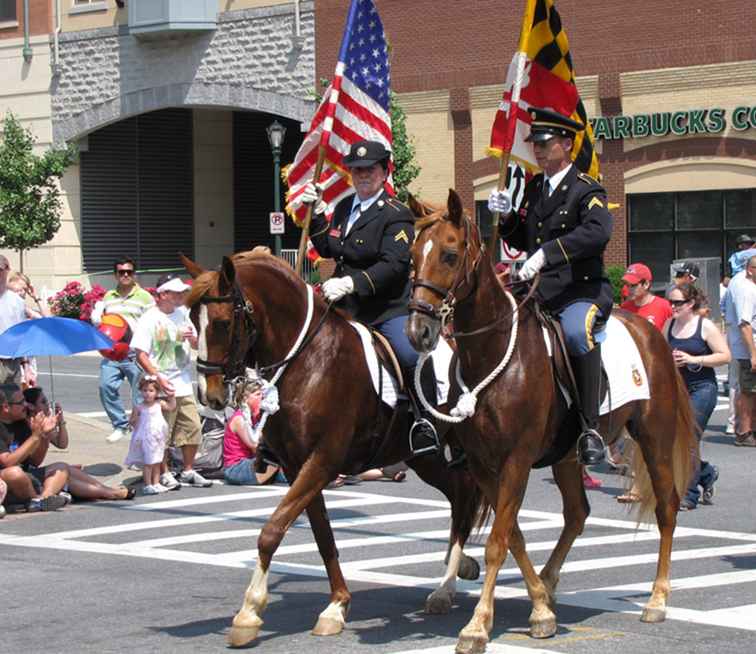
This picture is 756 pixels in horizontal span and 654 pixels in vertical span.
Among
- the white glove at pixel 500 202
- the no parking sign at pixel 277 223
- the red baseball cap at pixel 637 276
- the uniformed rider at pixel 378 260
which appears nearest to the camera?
the white glove at pixel 500 202

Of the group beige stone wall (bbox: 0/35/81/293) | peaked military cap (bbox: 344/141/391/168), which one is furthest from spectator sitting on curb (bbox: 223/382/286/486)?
beige stone wall (bbox: 0/35/81/293)

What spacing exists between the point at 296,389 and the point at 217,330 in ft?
2.02

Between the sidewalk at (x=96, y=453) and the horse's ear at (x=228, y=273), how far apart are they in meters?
7.74

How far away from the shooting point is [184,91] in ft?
144

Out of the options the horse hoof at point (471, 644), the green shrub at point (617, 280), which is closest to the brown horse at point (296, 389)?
the horse hoof at point (471, 644)

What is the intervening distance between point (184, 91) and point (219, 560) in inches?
1342

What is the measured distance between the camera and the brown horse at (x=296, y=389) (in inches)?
333

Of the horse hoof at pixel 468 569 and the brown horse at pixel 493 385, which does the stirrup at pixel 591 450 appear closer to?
the brown horse at pixel 493 385

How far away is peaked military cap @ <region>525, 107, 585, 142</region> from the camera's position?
360 inches

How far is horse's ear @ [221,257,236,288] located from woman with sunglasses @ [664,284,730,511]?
6978mm

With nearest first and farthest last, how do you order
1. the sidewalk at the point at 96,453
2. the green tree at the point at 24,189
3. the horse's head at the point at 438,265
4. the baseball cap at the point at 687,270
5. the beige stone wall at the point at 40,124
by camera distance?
the horse's head at the point at 438,265, the baseball cap at the point at 687,270, the sidewalk at the point at 96,453, the green tree at the point at 24,189, the beige stone wall at the point at 40,124

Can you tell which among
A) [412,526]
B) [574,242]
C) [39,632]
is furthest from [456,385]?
[412,526]

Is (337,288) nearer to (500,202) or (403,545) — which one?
(500,202)

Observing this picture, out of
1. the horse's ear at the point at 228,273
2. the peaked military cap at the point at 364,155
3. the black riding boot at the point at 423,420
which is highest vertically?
the peaked military cap at the point at 364,155
